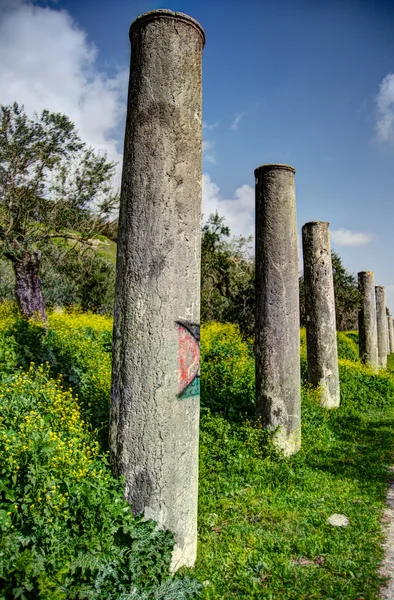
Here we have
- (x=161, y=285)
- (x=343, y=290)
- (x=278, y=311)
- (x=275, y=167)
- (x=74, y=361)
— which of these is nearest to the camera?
(x=161, y=285)

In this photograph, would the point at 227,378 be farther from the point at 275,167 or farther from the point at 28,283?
the point at 28,283

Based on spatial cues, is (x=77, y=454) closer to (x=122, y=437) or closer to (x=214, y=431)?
(x=122, y=437)

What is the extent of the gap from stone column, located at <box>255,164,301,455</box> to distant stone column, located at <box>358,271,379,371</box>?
10.4 meters

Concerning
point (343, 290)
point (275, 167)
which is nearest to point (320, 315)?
point (275, 167)

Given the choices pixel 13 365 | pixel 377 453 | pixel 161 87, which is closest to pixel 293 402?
pixel 377 453

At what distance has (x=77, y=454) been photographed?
12.5ft

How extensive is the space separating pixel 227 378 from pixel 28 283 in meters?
7.97

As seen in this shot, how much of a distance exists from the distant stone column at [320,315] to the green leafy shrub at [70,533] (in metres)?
7.06

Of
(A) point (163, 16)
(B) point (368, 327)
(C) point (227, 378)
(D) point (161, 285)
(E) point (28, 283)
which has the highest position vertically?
(A) point (163, 16)

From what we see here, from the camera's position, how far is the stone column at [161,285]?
354cm

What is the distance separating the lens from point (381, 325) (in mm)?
20531

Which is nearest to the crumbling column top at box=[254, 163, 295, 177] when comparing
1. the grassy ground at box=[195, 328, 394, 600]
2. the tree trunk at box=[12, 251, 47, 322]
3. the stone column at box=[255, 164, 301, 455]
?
the stone column at box=[255, 164, 301, 455]

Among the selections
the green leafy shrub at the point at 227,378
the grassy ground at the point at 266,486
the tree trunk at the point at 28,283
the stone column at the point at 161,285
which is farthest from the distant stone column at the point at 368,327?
the stone column at the point at 161,285

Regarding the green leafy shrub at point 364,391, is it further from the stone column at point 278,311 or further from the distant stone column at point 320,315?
the stone column at point 278,311
